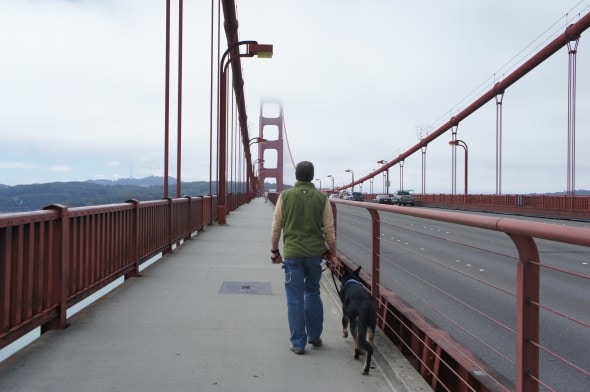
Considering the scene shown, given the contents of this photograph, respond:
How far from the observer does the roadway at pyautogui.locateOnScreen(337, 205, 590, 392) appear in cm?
441

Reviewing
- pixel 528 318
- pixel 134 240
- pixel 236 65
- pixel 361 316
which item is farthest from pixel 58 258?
pixel 236 65

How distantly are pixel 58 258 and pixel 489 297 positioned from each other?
17.1ft

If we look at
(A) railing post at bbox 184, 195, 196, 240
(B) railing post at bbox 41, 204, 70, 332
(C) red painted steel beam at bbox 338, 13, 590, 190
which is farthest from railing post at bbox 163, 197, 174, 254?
(C) red painted steel beam at bbox 338, 13, 590, 190

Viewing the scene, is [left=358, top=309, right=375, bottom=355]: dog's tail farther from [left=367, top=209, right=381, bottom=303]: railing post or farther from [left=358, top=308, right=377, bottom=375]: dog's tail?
[left=367, top=209, right=381, bottom=303]: railing post

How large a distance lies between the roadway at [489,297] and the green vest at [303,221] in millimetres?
801

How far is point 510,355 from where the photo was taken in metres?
4.77

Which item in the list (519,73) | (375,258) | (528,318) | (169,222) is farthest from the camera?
(519,73)

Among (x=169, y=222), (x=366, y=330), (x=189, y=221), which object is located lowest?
(x=366, y=330)

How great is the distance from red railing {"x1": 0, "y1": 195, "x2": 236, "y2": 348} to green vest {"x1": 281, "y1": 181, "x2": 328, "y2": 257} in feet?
6.37

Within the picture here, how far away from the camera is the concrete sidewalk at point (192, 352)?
373cm

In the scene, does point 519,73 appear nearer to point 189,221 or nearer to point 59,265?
point 189,221

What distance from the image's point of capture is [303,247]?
450 cm

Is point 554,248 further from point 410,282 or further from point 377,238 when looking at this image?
point 377,238

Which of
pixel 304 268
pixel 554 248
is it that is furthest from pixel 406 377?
pixel 554 248
